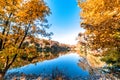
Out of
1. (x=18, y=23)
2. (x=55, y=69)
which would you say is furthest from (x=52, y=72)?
(x=18, y=23)

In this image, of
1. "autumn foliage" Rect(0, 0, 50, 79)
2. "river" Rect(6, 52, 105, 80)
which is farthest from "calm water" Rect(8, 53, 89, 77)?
"autumn foliage" Rect(0, 0, 50, 79)

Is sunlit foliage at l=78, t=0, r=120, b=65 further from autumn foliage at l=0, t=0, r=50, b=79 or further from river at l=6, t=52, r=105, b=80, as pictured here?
river at l=6, t=52, r=105, b=80

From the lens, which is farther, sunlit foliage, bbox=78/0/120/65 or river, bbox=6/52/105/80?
river, bbox=6/52/105/80

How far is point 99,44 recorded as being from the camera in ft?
46.8

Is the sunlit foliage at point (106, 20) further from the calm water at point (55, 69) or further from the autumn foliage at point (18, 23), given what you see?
the calm water at point (55, 69)

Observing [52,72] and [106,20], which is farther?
[52,72]

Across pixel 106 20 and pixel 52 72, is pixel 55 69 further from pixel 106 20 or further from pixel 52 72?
pixel 106 20

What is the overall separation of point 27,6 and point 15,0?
830 millimetres

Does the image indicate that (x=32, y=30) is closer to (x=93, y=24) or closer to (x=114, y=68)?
(x=93, y=24)

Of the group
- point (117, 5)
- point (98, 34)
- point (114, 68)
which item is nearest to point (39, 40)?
point (98, 34)

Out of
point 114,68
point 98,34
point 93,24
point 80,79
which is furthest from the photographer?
point 80,79

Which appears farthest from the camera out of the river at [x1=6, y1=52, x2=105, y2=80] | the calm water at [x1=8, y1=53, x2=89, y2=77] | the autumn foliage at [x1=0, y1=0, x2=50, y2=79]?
the calm water at [x1=8, y1=53, x2=89, y2=77]

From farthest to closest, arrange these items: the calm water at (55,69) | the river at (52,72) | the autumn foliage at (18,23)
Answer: the calm water at (55,69) → the river at (52,72) → the autumn foliage at (18,23)

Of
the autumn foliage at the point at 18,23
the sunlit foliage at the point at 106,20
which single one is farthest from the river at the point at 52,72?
the sunlit foliage at the point at 106,20
